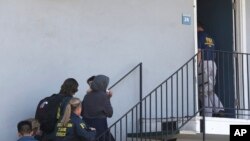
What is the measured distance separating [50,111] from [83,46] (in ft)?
5.27

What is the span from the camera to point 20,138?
24.6 feet

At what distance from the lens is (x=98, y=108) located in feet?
25.8

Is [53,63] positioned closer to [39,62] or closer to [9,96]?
[39,62]

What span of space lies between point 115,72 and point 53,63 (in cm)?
107

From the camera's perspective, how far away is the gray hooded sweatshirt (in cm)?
789

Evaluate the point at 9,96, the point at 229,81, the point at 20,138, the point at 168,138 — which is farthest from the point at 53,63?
the point at 229,81

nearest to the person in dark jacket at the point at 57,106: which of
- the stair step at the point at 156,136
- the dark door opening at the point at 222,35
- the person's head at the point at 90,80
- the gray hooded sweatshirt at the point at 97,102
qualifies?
the gray hooded sweatshirt at the point at 97,102

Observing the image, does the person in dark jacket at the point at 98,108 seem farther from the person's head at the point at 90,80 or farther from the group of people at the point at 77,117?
the person's head at the point at 90,80

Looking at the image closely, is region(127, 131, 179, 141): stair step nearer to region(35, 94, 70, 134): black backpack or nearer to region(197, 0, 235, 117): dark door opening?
region(35, 94, 70, 134): black backpack

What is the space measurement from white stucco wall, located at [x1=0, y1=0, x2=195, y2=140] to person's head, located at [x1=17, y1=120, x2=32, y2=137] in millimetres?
488

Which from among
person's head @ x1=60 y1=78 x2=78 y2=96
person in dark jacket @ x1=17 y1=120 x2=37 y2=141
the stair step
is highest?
person's head @ x1=60 y1=78 x2=78 y2=96

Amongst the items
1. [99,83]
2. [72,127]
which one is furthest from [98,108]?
[72,127]

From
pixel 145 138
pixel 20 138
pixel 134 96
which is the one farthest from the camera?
pixel 134 96

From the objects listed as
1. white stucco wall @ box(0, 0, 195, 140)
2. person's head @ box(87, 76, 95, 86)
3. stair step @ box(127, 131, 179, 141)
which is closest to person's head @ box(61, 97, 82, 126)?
person's head @ box(87, 76, 95, 86)
